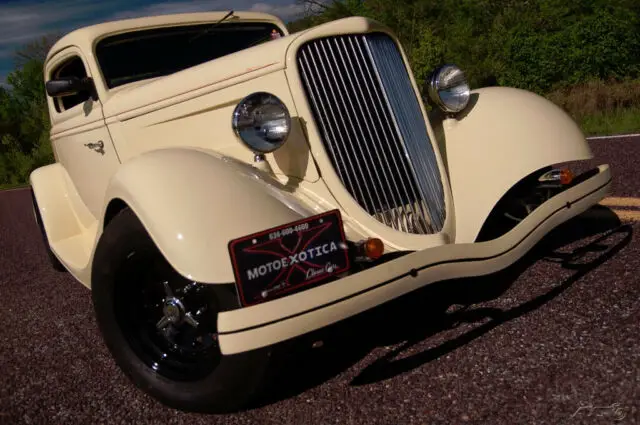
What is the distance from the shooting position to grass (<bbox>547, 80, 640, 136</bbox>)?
8.67 m

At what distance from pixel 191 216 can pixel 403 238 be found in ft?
3.12

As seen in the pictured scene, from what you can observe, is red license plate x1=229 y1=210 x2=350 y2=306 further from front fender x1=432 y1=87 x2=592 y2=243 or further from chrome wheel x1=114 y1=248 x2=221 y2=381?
front fender x1=432 y1=87 x2=592 y2=243

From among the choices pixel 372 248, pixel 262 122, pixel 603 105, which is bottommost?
pixel 603 105

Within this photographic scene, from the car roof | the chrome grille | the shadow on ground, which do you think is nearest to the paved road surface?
the shadow on ground

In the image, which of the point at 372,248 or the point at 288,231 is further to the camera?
the point at 372,248

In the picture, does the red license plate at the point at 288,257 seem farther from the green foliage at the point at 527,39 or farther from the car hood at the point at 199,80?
the green foliage at the point at 527,39

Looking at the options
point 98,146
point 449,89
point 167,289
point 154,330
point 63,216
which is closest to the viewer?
point 167,289

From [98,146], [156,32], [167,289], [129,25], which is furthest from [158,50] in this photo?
[167,289]

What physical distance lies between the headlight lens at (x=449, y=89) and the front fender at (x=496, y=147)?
10 cm

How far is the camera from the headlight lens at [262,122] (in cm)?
262

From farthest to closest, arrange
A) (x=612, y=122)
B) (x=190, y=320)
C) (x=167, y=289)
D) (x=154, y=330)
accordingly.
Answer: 1. (x=612, y=122)
2. (x=154, y=330)
3. (x=167, y=289)
4. (x=190, y=320)

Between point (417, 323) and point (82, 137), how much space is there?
2.49m

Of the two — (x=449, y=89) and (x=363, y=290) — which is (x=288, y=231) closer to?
(x=363, y=290)

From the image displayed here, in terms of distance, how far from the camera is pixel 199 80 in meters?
3.20
